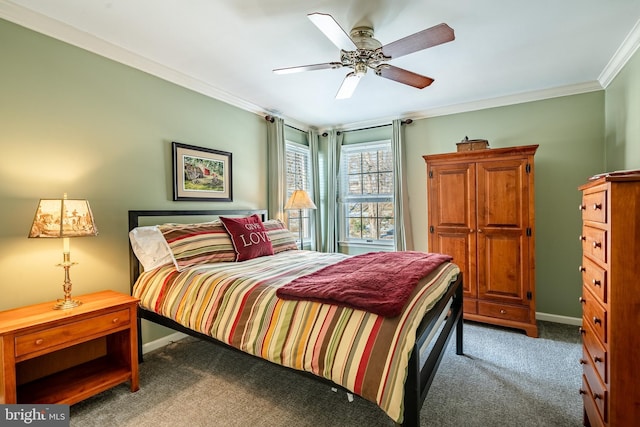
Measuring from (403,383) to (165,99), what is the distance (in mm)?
2960

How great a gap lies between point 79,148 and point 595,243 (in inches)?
131

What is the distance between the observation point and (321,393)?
6.62 feet

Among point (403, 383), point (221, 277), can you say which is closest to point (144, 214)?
point (221, 277)

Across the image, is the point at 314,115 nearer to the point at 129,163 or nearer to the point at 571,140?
the point at 129,163

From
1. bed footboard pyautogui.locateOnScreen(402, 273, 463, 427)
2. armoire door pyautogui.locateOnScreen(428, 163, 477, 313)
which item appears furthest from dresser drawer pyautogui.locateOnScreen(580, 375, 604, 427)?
armoire door pyautogui.locateOnScreen(428, 163, 477, 313)

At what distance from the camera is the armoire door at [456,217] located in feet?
10.5

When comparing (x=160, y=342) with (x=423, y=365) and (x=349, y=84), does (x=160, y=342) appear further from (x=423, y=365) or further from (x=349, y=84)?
(x=349, y=84)

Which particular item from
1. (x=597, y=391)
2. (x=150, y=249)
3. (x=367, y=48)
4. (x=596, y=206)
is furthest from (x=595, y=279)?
(x=150, y=249)

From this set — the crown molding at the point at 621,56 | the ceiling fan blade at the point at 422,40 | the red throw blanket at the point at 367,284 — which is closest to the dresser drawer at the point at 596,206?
the red throw blanket at the point at 367,284

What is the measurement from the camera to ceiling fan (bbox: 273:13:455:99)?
1.72 metres

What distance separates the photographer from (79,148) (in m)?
2.24

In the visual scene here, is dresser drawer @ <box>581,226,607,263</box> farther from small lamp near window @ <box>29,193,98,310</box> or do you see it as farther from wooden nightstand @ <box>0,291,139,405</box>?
small lamp near window @ <box>29,193,98,310</box>

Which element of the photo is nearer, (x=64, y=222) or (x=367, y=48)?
(x=64, y=222)

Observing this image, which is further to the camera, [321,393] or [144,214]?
[144,214]
